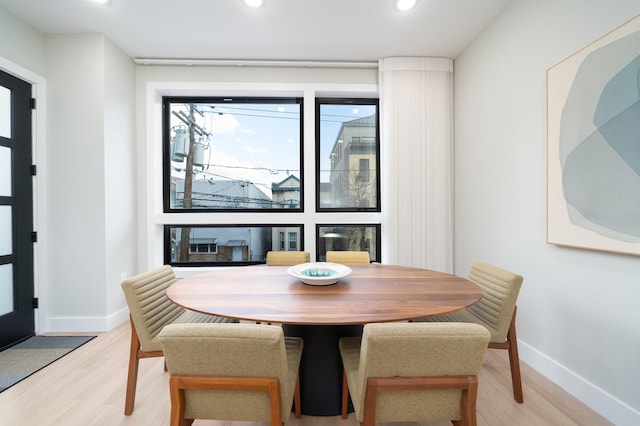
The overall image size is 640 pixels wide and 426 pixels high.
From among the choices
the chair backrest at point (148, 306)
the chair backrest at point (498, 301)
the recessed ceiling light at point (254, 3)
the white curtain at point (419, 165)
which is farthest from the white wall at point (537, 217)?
the chair backrest at point (148, 306)

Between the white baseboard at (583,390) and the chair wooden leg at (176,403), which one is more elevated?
the chair wooden leg at (176,403)

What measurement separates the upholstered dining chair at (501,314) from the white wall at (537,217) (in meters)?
0.45

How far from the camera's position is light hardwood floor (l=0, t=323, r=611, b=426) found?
1.56m

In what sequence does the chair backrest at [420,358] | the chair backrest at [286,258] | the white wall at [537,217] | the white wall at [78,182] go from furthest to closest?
the white wall at [78,182], the chair backrest at [286,258], the white wall at [537,217], the chair backrest at [420,358]

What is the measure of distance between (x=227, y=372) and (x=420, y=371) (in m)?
0.68

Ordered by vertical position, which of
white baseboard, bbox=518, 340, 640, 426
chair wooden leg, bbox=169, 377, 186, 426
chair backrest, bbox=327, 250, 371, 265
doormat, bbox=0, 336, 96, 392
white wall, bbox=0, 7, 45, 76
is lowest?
doormat, bbox=0, 336, 96, 392

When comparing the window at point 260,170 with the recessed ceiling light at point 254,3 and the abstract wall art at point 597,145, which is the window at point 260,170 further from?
the abstract wall art at point 597,145

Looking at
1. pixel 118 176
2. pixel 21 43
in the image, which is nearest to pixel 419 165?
pixel 118 176

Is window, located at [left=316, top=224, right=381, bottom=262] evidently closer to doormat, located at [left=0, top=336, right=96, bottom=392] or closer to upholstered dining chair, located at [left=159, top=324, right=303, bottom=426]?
upholstered dining chair, located at [left=159, top=324, right=303, bottom=426]

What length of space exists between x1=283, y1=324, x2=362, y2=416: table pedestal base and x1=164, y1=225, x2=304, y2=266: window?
6.26 feet

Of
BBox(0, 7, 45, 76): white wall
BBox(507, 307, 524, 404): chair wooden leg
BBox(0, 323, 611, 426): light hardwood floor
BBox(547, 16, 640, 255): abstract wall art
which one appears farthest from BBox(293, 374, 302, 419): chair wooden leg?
BBox(0, 7, 45, 76): white wall

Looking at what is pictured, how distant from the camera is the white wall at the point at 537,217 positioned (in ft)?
5.05

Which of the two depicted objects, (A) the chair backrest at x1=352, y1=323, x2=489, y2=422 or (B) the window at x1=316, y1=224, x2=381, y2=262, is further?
(B) the window at x1=316, y1=224, x2=381, y2=262

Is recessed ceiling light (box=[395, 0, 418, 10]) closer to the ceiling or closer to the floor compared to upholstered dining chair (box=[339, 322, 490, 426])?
closer to the ceiling
